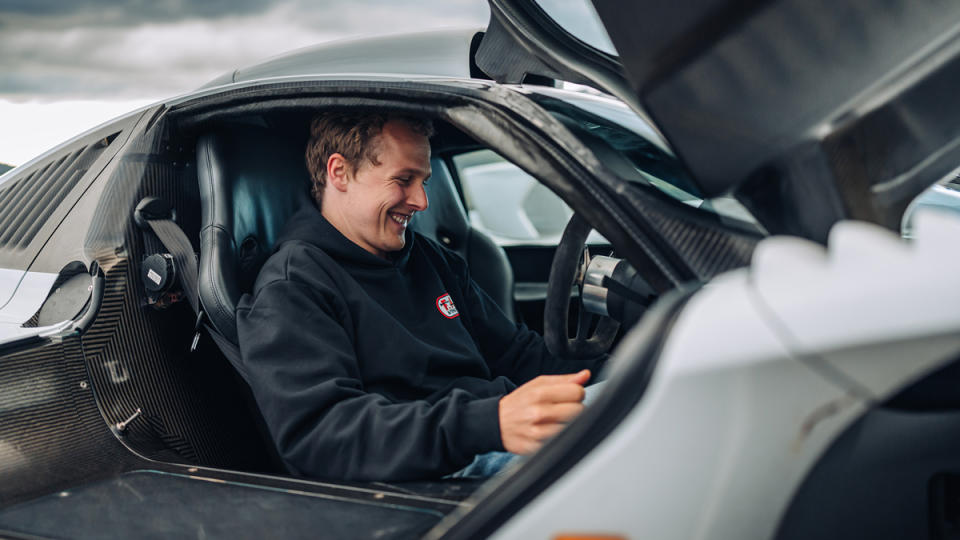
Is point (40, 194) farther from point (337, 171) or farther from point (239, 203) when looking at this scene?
point (337, 171)

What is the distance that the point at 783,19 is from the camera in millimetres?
895

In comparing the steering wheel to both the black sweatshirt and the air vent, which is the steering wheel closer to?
the black sweatshirt

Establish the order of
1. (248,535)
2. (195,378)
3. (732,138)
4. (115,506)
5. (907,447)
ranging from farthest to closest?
(195,378) < (115,506) < (248,535) < (732,138) < (907,447)

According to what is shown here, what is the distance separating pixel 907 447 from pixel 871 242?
29 centimetres

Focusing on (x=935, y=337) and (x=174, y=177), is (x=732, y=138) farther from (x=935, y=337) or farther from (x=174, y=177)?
(x=174, y=177)

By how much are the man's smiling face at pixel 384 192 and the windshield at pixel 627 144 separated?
18.3 inches

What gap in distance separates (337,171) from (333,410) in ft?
2.35

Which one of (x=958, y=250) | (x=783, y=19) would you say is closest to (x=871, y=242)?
(x=958, y=250)

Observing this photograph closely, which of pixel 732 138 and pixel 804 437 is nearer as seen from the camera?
pixel 804 437

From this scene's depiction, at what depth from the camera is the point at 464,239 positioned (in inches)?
104

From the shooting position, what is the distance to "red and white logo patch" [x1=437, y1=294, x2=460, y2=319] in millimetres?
1872

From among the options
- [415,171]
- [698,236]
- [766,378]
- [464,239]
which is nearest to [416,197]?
[415,171]

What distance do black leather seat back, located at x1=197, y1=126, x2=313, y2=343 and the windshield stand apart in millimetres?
754

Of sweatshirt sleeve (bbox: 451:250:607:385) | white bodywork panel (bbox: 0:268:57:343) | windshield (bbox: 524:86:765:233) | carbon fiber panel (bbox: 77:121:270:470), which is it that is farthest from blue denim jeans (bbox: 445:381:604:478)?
white bodywork panel (bbox: 0:268:57:343)
